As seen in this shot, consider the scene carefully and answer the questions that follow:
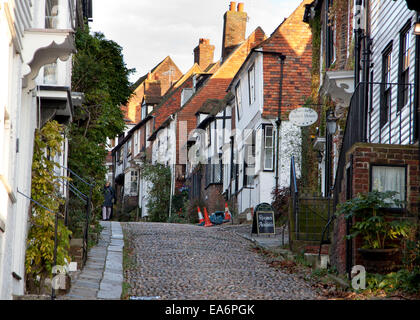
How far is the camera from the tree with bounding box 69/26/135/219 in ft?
63.4

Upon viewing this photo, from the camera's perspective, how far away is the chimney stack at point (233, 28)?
145ft

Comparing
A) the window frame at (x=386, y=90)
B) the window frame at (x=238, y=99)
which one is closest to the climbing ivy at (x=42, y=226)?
the window frame at (x=386, y=90)

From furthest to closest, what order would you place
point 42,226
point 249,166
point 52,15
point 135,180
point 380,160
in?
point 135,180 < point 249,166 < point 52,15 < point 380,160 < point 42,226

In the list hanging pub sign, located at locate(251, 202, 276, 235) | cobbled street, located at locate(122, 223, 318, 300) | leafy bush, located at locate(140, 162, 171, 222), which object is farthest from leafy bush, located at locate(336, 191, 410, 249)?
leafy bush, located at locate(140, 162, 171, 222)

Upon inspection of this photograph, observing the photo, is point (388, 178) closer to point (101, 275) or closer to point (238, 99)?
point (101, 275)

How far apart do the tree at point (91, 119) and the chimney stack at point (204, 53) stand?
3481cm

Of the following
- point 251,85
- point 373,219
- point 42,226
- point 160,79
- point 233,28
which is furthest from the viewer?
point 160,79

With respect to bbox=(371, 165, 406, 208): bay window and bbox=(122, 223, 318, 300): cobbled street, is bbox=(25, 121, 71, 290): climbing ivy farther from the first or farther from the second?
bbox=(371, 165, 406, 208): bay window

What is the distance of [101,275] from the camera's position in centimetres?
1332

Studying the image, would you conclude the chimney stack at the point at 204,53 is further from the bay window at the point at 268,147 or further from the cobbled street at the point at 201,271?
the cobbled street at the point at 201,271

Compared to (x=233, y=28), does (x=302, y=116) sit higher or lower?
lower

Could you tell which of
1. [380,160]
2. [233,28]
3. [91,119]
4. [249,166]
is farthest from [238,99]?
[380,160]

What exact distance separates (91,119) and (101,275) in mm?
7830
